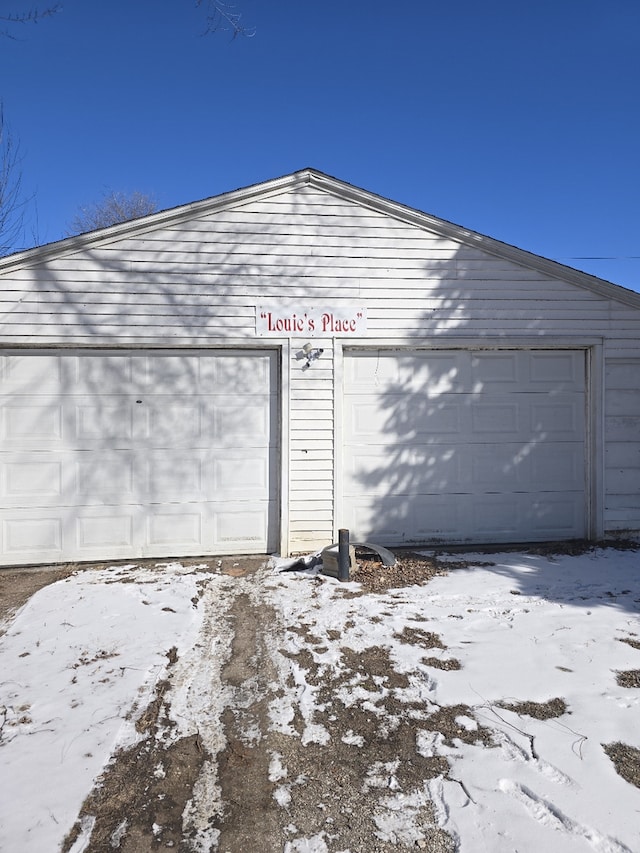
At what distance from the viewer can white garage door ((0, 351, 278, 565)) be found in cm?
591

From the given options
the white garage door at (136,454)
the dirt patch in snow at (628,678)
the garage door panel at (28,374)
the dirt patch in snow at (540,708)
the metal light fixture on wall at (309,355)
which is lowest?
the dirt patch in snow at (540,708)

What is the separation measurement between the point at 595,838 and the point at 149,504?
5.11 m

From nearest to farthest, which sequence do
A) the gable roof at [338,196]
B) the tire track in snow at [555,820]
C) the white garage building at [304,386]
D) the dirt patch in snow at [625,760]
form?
the tire track in snow at [555,820] → the dirt patch in snow at [625,760] → the gable roof at [338,196] → the white garage building at [304,386]

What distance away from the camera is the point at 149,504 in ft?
19.9

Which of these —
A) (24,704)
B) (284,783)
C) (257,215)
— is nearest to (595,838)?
(284,783)

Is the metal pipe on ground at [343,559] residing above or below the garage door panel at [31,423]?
below

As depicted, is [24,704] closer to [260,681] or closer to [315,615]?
[260,681]

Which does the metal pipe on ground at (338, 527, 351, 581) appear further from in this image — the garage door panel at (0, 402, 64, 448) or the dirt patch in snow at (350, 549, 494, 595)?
the garage door panel at (0, 402, 64, 448)

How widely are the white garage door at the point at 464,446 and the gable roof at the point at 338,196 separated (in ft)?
3.06

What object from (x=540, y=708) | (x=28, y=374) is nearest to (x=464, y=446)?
(x=540, y=708)

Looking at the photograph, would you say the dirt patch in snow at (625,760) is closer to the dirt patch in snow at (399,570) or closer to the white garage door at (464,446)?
the dirt patch in snow at (399,570)

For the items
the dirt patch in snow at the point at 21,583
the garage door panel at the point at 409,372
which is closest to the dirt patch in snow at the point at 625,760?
the garage door panel at the point at 409,372

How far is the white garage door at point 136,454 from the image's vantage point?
5906 millimetres

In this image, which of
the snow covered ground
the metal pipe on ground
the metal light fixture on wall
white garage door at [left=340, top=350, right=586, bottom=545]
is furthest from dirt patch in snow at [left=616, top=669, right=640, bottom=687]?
the metal light fixture on wall
